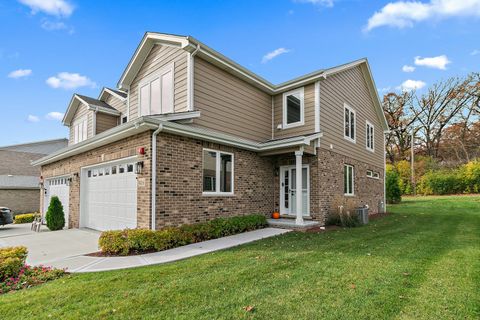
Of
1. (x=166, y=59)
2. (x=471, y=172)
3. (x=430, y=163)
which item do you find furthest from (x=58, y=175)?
(x=430, y=163)

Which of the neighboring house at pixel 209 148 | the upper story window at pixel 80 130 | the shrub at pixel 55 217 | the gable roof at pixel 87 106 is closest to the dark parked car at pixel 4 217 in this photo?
the neighboring house at pixel 209 148

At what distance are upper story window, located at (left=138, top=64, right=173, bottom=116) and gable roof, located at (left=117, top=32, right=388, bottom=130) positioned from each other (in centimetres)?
80

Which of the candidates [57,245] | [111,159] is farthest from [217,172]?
[57,245]

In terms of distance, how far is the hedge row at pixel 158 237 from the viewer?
6539 mm

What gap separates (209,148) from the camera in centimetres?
888

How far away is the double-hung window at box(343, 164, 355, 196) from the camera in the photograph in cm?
1268

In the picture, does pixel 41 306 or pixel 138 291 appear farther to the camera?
pixel 138 291

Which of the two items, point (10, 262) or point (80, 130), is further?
point (80, 130)

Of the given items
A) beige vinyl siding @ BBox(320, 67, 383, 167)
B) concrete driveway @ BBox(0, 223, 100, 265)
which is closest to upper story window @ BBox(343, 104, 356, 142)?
beige vinyl siding @ BBox(320, 67, 383, 167)

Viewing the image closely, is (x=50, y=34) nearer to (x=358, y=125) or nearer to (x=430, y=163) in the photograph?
(x=358, y=125)

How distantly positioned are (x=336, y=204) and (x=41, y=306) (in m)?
9.60

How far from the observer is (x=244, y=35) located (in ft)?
45.4

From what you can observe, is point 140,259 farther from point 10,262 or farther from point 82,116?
point 82,116

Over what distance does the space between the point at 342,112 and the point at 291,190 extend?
440 centimetres
